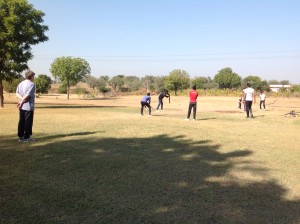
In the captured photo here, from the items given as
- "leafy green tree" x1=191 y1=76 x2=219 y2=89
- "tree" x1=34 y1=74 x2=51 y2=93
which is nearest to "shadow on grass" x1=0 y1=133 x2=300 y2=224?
"tree" x1=34 y1=74 x2=51 y2=93

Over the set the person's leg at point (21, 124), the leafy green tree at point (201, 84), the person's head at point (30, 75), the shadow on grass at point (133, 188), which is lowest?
the shadow on grass at point (133, 188)

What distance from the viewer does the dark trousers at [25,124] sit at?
908cm

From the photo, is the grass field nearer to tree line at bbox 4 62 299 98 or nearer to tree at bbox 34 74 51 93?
tree line at bbox 4 62 299 98

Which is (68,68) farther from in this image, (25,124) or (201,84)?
(201,84)

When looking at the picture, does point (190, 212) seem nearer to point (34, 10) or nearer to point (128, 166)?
point (128, 166)

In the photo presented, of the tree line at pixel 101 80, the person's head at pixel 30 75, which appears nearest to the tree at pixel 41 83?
the tree line at pixel 101 80

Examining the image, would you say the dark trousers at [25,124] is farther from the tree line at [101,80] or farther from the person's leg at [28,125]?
the tree line at [101,80]

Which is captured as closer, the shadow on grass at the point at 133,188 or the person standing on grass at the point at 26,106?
the shadow on grass at the point at 133,188

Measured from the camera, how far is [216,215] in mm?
4281

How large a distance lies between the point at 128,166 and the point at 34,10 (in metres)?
21.8

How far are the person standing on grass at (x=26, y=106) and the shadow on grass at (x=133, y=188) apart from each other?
82 centimetres

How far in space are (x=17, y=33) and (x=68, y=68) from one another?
29576 millimetres

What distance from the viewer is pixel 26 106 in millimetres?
9133

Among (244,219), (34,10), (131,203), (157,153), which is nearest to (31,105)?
(157,153)
